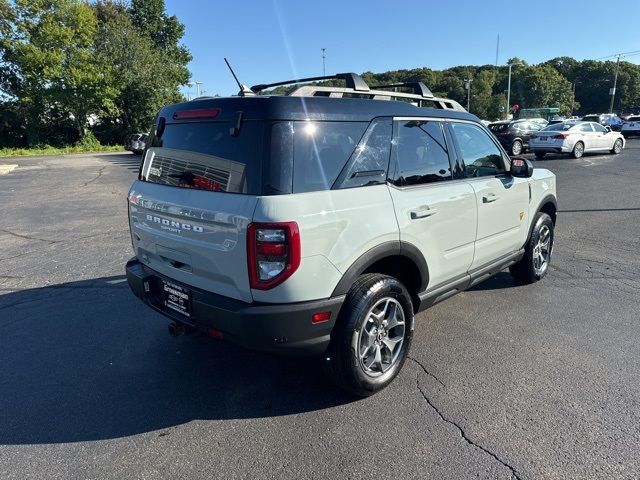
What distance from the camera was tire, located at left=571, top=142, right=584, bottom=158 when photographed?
18.7m

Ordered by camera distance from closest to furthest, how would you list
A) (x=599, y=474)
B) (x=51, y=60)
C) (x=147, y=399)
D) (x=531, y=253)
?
(x=599, y=474) < (x=147, y=399) < (x=531, y=253) < (x=51, y=60)

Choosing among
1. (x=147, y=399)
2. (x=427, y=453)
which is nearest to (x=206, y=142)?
(x=147, y=399)

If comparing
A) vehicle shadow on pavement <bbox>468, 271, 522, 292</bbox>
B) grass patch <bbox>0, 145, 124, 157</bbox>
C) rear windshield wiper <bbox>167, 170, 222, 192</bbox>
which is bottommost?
vehicle shadow on pavement <bbox>468, 271, 522, 292</bbox>

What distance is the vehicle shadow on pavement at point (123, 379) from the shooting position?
281 centimetres

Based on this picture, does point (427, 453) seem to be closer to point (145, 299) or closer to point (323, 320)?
point (323, 320)

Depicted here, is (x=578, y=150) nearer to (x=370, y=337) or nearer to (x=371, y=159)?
(x=371, y=159)

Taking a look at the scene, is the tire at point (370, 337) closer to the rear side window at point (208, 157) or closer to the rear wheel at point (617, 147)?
the rear side window at point (208, 157)

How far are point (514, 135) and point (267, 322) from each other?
21.9 meters

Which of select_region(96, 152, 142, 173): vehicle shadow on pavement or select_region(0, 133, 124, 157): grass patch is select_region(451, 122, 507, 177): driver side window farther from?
select_region(0, 133, 124, 157): grass patch

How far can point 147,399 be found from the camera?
3.02 m

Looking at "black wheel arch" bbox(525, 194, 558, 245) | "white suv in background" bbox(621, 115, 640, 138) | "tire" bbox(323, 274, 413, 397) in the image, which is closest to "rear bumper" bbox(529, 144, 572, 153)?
"black wheel arch" bbox(525, 194, 558, 245)

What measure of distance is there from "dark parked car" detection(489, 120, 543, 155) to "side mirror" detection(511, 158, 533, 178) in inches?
728

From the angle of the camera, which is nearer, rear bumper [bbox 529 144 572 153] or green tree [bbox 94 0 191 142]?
rear bumper [bbox 529 144 572 153]

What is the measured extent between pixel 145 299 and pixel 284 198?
1.53 metres
